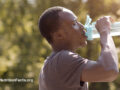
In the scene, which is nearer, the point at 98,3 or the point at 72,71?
the point at 72,71

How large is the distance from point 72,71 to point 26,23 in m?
2.43

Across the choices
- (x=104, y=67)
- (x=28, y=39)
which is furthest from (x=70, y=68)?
(x=28, y=39)

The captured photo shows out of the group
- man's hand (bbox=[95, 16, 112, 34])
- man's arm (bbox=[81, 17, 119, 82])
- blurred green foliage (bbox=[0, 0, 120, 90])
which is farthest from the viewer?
blurred green foliage (bbox=[0, 0, 120, 90])

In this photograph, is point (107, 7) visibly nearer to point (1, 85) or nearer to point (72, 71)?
point (1, 85)

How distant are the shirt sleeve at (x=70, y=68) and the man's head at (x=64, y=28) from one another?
10 cm

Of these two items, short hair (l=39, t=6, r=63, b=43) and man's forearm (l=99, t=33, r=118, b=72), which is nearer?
man's forearm (l=99, t=33, r=118, b=72)

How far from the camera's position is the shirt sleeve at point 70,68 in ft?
3.54

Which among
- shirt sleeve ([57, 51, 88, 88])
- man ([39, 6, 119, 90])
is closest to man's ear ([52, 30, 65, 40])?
man ([39, 6, 119, 90])

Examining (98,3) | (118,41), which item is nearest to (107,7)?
(98,3)

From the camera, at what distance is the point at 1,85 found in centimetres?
347

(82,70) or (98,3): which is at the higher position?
(98,3)

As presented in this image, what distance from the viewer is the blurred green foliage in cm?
Answer: 308

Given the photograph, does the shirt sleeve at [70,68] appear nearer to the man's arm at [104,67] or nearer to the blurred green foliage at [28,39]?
the man's arm at [104,67]

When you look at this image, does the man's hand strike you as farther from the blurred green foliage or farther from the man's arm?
the blurred green foliage
